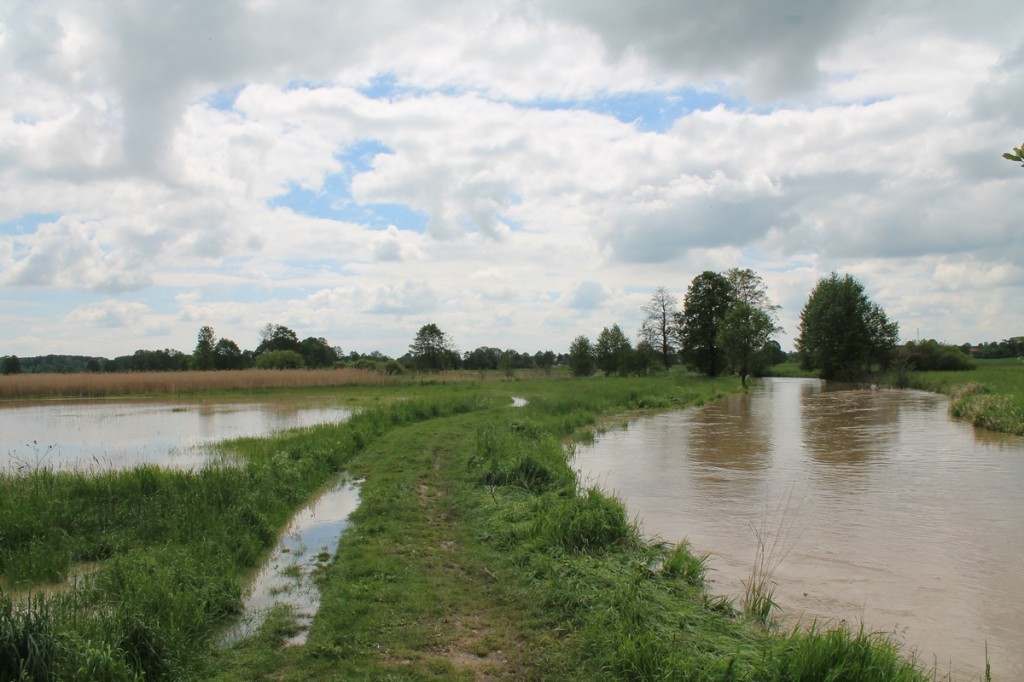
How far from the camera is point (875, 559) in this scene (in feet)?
26.3

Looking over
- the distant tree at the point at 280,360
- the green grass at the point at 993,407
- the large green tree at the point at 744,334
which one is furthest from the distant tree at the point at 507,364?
the green grass at the point at 993,407

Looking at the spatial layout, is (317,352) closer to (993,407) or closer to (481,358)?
(481,358)

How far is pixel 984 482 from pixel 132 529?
14.7 m

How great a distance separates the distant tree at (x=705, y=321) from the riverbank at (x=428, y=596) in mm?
54882

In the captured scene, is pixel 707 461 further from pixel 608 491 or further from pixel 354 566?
pixel 354 566

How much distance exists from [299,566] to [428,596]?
7.03 feet

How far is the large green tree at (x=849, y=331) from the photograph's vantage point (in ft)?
169

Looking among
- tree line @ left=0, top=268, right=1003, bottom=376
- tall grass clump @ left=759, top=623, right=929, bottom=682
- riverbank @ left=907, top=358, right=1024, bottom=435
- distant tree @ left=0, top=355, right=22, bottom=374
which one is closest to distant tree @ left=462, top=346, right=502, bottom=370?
tree line @ left=0, top=268, right=1003, bottom=376

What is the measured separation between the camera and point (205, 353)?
88.3 meters

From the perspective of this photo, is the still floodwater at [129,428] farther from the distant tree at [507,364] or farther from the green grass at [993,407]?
the distant tree at [507,364]

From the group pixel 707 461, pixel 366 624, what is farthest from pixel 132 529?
pixel 707 461

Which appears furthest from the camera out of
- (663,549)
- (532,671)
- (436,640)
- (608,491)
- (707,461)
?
(707,461)

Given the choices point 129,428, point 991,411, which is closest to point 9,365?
point 129,428

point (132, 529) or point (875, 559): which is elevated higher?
point (132, 529)
